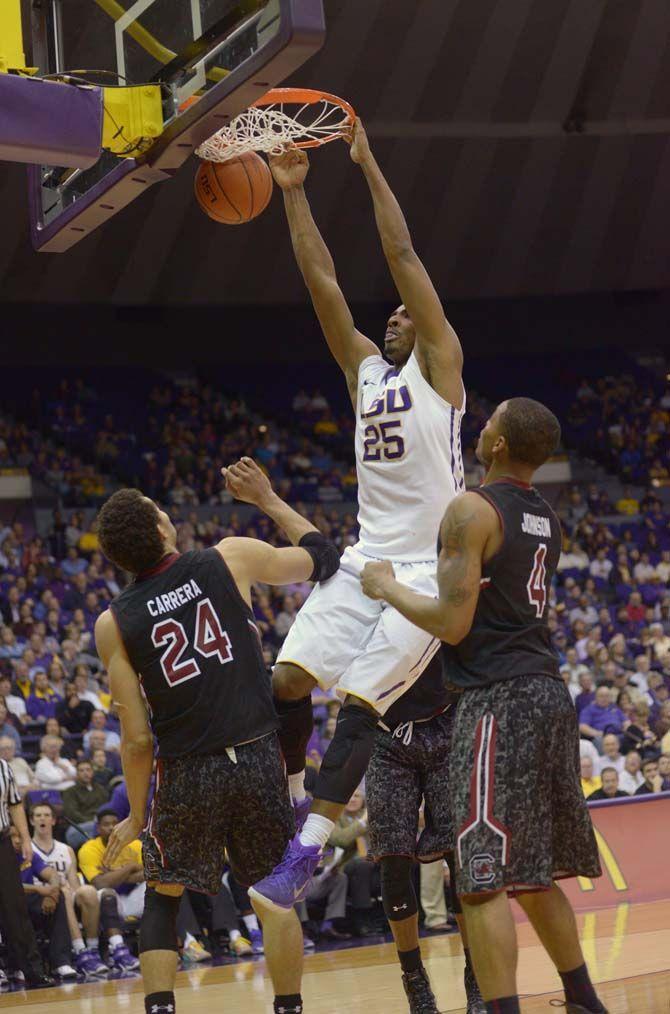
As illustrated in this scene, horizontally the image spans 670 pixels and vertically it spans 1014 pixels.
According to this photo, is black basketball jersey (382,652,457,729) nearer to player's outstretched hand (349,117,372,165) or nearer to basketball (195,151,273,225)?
player's outstretched hand (349,117,372,165)

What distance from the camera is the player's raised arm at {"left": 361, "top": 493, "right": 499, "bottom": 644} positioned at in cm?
477

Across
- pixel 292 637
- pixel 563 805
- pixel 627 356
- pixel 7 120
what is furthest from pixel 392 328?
pixel 627 356

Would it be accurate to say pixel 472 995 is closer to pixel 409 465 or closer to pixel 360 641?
pixel 360 641

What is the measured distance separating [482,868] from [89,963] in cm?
645

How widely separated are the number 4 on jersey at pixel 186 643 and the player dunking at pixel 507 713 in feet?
2.15

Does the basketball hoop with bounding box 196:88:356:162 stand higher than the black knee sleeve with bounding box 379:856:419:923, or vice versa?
the basketball hoop with bounding box 196:88:356:162

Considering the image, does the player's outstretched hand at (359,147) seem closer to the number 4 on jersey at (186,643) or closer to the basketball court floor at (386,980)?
the number 4 on jersey at (186,643)

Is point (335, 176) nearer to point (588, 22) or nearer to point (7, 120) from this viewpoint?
point (588, 22)

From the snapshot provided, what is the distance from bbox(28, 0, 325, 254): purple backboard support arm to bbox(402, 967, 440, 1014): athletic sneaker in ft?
12.1

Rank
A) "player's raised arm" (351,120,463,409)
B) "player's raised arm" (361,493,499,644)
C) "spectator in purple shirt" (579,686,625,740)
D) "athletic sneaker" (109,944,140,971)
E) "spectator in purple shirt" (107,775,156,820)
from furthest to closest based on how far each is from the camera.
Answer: "spectator in purple shirt" (579,686,625,740) < "spectator in purple shirt" (107,775,156,820) < "athletic sneaker" (109,944,140,971) < "player's raised arm" (351,120,463,409) < "player's raised arm" (361,493,499,644)

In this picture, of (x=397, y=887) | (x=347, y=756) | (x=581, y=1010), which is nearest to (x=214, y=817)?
(x=347, y=756)

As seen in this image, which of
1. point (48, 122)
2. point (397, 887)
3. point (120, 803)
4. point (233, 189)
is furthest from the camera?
point (120, 803)

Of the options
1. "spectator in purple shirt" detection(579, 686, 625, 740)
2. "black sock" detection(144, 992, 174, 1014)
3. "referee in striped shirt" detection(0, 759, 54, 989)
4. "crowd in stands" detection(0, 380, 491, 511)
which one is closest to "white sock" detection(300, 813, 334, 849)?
"black sock" detection(144, 992, 174, 1014)

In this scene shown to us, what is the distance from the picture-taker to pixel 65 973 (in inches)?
397
